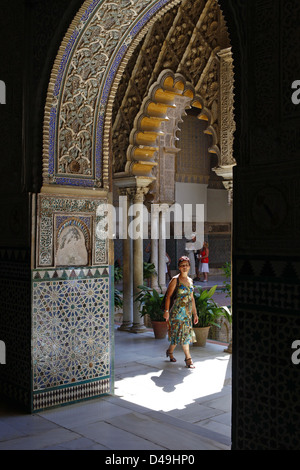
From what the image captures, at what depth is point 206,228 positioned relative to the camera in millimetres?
18734

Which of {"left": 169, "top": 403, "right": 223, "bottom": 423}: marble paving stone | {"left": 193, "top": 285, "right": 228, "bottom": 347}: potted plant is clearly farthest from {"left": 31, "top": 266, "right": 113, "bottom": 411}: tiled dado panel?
{"left": 193, "top": 285, "right": 228, "bottom": 347}: potted plant

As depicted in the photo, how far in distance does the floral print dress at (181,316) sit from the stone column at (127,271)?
233cm

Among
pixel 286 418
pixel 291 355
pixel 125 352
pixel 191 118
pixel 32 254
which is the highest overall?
pixel 191 118

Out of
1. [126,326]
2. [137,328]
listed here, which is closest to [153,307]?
[137,328]

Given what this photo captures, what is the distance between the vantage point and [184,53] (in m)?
7.07

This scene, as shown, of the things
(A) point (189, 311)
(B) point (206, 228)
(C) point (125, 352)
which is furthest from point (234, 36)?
(B) point (206, 228)

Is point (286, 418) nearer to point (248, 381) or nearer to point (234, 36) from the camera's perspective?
point (248, 381)

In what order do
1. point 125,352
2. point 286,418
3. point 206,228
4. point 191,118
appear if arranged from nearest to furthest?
point 286,418
point 125,352
point 191,118
point 206,228

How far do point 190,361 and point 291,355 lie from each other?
11.6 feet

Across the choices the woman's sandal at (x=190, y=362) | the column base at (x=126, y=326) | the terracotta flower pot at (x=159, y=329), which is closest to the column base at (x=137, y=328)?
the column base at (x=126, y=326)

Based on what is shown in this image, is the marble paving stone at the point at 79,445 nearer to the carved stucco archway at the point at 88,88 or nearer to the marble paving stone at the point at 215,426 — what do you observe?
the marble paving stone at the point at 215,426

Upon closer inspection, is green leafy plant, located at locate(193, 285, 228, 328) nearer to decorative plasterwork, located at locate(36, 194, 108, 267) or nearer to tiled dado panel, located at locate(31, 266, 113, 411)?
tiled dado panel, located at locate(31, 266, 113, 411)

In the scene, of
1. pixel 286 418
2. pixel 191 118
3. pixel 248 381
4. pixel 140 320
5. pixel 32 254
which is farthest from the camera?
pixel 191 118

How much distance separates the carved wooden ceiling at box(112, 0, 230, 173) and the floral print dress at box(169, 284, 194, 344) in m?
2.29
